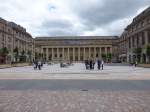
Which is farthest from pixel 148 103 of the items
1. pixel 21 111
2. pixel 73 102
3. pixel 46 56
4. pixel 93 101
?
pixel 46 56

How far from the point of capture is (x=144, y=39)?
6950cm

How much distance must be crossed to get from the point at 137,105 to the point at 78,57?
14974 cm

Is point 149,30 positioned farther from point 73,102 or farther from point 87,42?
point 87,42

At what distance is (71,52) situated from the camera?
16012 centimetres

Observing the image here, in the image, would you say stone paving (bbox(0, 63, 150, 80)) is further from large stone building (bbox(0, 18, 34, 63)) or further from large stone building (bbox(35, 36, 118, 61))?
large stone building (bbox(35, 36, 118, 61))

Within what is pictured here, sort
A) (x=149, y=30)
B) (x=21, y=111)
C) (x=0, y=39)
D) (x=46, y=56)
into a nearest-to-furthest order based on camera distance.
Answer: (x=21, y=111), (x=149, y=30), (x=0, y=39), (x=46, y=56)

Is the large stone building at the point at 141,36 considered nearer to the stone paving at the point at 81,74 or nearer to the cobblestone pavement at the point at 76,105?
the stone paving at the point at 81,74

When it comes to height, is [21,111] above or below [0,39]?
below

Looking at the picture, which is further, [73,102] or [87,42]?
[87,42]

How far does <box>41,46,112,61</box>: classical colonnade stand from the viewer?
156m

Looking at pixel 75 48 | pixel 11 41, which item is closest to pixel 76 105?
pixel 11 41

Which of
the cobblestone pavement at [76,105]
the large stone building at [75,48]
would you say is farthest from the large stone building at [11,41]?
the cobblestone pavement at [76,105]

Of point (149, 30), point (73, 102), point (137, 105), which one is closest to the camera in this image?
point (137, 105)

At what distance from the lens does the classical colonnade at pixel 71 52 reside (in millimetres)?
156500
